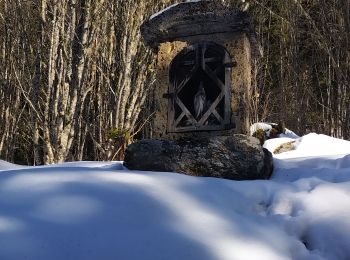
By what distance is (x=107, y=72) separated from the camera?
9414 mm

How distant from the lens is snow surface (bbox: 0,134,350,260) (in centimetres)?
171

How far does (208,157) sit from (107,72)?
6.65m

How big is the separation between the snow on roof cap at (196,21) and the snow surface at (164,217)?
→ 64.5 inches

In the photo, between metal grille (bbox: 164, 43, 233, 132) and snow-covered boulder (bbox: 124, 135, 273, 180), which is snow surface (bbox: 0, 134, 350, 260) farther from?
metal grille (bbox: 164, 43, 233, 132)

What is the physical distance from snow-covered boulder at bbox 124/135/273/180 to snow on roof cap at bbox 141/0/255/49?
106cm

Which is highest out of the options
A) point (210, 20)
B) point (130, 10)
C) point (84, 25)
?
point (130, 10)

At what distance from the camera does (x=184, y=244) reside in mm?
1765

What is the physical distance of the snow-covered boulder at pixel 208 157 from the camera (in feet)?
10.4

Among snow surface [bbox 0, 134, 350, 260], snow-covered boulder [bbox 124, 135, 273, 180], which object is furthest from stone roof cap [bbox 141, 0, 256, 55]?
snow surface [bbox 0, 134, 350, 260]

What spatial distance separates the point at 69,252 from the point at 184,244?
1.56 ft

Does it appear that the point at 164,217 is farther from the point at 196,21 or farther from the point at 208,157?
the point at 196,21

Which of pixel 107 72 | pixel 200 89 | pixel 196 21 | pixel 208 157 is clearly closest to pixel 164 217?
pixel 208 157

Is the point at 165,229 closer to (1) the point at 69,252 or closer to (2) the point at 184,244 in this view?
(2) the point at 184,244

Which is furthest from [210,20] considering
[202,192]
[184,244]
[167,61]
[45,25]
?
[45,25]
